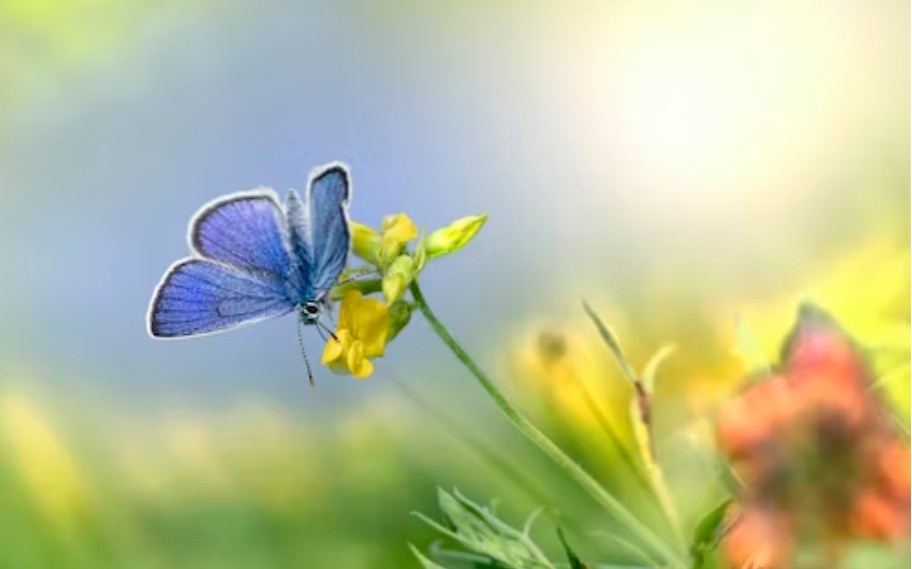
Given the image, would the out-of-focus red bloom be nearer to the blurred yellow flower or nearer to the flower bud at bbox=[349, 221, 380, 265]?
the flower bud at bbox=[349, 221, 380, 265]

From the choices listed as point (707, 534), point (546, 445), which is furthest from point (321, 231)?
point (707, 534)

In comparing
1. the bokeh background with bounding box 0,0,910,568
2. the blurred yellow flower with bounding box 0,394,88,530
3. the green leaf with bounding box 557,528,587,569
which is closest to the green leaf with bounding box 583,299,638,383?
the bokeh background with bounding box 0,0,910,568

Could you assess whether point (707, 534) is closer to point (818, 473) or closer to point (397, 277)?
point (818, 473)

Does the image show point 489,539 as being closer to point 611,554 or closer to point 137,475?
point 611,554

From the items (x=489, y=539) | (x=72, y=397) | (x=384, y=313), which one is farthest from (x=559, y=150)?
(x=72, y=397)

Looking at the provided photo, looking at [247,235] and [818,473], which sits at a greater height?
[247,235]

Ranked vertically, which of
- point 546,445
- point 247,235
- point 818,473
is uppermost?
point 247,235
